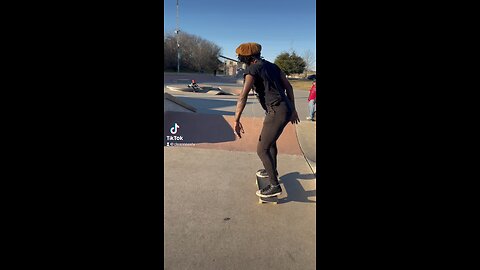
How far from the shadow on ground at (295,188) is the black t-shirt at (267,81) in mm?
1130

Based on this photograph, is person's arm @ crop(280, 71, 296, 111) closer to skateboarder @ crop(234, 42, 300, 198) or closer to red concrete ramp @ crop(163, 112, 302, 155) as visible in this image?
skateboarder @ crop(234, 42, 300, 198)

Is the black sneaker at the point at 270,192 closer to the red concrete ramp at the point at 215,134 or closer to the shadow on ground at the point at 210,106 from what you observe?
the red concrete ramp at the point at 215,134

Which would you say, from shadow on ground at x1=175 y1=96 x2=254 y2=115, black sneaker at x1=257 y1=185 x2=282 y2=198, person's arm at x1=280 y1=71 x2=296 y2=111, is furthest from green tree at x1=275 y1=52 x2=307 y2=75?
shadow on ground at x1=175 y1=96 x2=254 y2=115

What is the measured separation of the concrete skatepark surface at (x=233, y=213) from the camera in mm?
1942

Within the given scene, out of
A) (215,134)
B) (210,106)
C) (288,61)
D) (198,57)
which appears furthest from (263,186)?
(198,57)

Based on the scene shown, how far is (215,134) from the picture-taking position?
6027 mm

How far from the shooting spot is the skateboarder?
103 inches

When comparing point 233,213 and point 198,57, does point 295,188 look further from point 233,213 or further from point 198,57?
point 198,57

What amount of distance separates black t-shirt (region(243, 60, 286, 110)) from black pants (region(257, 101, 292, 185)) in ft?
0.27

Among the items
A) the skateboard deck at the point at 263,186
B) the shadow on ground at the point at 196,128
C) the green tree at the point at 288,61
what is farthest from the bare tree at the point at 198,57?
the skateboard deck at the point at 263,186

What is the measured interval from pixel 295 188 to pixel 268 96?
1.30 metres
